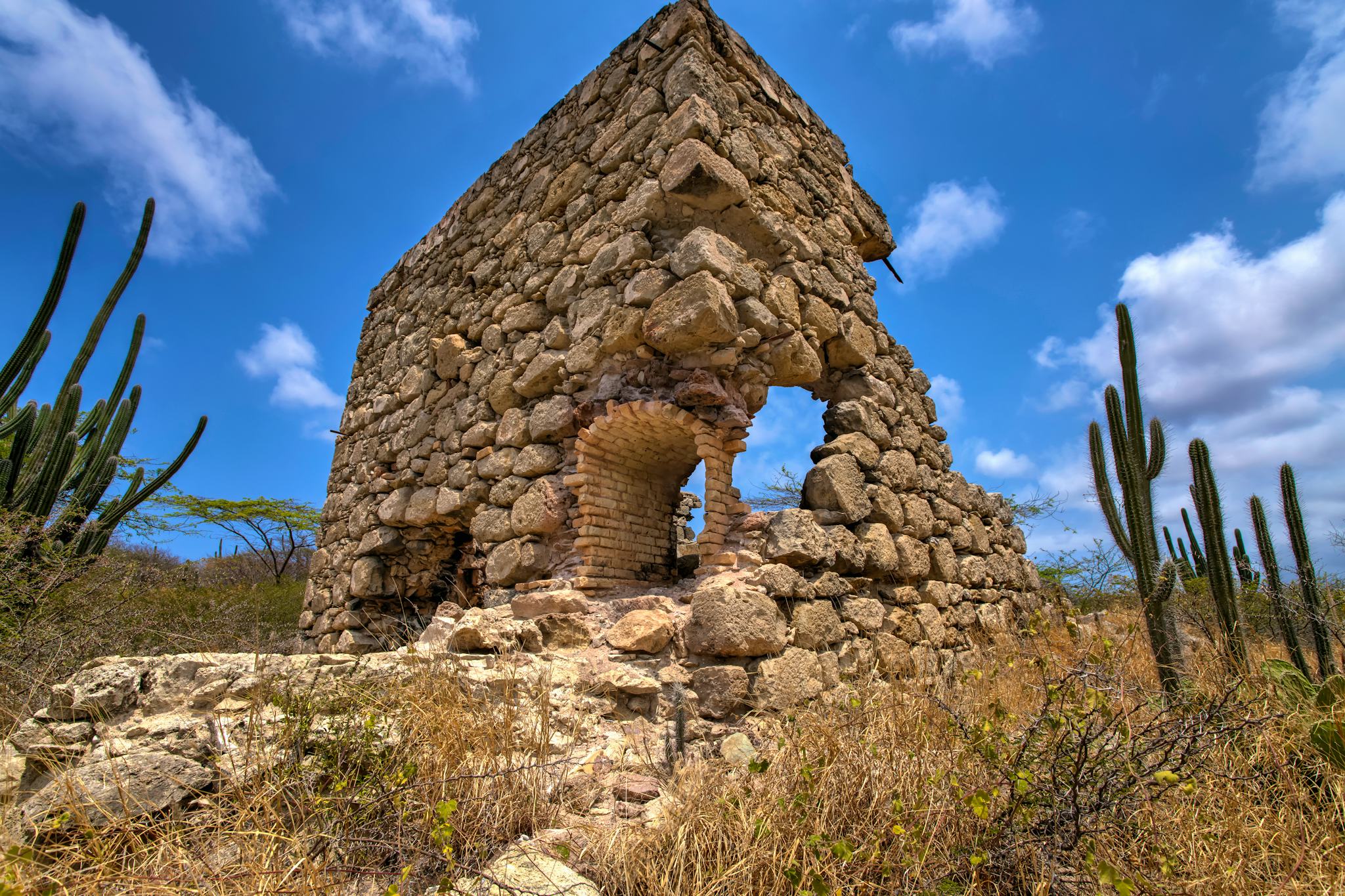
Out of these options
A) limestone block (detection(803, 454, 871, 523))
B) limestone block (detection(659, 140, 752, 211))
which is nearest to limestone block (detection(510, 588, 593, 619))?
limestone block (detection(803, 454, 871, 523))

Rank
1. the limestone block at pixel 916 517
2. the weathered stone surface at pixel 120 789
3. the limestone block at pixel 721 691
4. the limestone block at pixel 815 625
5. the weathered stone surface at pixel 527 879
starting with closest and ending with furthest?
the weathered stone surface at pixel 527 879 < the weathered stone surface at pixel 120 789 < the limestone block at pixel 721 691 < the limestone block at pixel 815 625 < the limestone block at pixel 916 517

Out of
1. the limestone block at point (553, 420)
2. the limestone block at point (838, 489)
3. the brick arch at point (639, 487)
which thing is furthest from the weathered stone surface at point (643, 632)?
the limestone block at point (553, 420)

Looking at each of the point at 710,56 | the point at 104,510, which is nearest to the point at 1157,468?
the point at 710,56

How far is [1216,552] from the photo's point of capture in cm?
424

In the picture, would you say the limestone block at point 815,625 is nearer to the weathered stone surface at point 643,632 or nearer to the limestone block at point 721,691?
the limestone block at point 721,691

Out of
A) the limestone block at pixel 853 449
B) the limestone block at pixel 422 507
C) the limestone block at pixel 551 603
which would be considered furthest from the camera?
the limestone block at pixel 422 507

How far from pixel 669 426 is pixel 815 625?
143 centimetres

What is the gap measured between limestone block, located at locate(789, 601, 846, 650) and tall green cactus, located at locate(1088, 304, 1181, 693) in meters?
1.80

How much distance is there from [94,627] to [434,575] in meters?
2.19

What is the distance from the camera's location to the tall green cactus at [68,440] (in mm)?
6363

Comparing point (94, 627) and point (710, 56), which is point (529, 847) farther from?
point (710, 56)

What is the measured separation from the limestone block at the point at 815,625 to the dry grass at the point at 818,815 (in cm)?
96

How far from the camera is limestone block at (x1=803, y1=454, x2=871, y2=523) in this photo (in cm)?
404

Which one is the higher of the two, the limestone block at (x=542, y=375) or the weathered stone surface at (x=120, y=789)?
the limestone block at (x=542, y=375)
